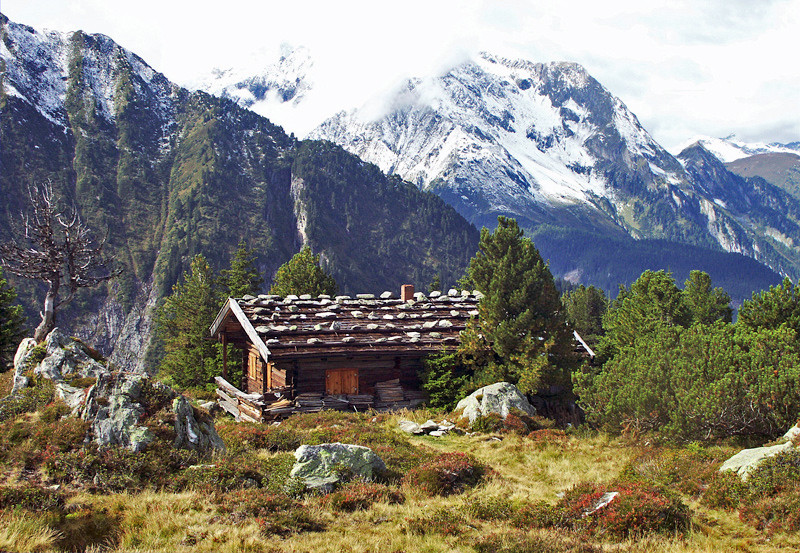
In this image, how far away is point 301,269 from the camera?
150ft

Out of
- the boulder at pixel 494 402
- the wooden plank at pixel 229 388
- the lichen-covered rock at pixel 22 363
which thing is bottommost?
the boulder at pixel 494 402

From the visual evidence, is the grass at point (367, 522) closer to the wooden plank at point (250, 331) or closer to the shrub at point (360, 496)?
the shrub at point (360, 496)

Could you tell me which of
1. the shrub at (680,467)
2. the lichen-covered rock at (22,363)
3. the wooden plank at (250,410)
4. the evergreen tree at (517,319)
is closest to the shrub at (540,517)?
the shrub at (680,467)

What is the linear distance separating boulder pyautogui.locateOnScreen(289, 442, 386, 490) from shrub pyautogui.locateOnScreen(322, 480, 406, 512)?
32 centimetres

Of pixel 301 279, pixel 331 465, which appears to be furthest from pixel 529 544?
pixel 301 279

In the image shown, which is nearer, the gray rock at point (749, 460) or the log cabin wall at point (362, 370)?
the gray rock at point (749, 460)

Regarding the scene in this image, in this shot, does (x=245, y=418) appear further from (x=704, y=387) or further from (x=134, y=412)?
(x=704, y=387)

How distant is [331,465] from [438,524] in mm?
3239

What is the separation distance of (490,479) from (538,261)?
1219 cm

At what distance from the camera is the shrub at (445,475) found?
43.8 feet

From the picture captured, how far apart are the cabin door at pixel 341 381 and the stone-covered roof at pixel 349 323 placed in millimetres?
1463

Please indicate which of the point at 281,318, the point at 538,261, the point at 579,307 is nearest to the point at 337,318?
the point at 281,318

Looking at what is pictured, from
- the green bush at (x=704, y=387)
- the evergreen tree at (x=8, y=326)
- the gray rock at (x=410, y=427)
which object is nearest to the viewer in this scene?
the green bush at (x=704, y=387)

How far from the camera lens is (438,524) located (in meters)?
10.9
